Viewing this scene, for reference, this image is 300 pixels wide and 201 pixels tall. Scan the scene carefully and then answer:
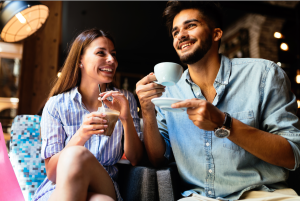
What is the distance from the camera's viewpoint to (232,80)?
1.55m

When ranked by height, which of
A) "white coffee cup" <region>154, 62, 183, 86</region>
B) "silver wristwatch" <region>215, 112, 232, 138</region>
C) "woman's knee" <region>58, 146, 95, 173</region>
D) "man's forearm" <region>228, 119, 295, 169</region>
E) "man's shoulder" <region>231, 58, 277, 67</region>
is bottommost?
"woman's knee" <region>58, 146, 95, 173</region>

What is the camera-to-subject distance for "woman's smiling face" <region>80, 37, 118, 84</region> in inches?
68.8

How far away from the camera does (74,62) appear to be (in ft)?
6.13

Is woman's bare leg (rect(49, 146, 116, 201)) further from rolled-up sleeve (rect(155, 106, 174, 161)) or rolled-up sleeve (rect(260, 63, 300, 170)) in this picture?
rolled-up sleeve (rect(260, 63, 300, 170))

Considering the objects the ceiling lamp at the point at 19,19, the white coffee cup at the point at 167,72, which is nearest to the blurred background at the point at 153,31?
the ceiling lamp at the point at 19,19

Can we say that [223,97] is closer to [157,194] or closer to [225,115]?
[225,115]

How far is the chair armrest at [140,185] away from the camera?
57.0 inches

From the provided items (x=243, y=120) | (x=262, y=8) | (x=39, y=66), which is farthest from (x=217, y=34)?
(x=262, y=8)

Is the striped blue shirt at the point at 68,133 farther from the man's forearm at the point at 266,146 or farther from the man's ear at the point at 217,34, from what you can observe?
the man's ear at the point at 217,34

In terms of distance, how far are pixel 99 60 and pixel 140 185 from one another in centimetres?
88

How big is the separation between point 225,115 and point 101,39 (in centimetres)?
109

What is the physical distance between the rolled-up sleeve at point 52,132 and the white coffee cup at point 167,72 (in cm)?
77

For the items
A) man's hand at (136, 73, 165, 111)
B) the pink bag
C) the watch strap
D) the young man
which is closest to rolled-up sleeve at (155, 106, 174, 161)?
the young man

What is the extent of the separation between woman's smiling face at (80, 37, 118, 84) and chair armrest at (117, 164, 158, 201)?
66cm
